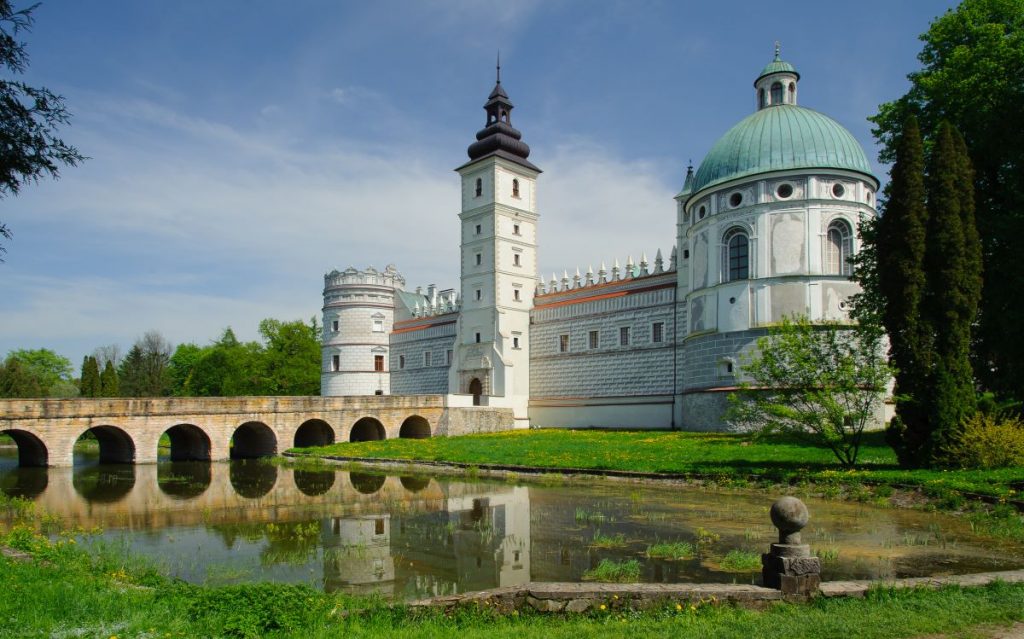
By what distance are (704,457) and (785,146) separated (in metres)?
17.2

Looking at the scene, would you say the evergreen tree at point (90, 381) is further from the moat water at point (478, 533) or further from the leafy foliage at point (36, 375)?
the moat water at point (478, 533)

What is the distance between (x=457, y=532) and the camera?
518 inches

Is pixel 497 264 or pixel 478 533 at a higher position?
pixel 497 264

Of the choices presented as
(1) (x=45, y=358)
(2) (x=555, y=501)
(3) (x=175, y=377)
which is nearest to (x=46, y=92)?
(2) (x=555, y=501)

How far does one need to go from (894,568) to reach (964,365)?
32.0ft

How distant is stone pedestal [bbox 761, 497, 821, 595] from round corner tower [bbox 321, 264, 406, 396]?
5079cm

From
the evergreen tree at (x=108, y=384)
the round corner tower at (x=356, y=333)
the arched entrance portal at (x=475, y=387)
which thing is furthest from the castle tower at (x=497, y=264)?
the evergreen tree at (x=108, y=384)

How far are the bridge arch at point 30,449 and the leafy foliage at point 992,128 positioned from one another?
110ft

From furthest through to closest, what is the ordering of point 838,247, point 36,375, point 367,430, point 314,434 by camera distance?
point 36,375 → point 314,434 → point 367,430 → point 838,247

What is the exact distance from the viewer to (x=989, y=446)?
16375 mm

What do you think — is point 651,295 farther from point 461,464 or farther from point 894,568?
point 894,568

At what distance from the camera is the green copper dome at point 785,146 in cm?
3297

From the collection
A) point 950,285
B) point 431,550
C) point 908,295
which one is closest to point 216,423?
point 431,550

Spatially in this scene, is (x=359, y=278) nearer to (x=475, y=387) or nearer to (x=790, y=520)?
(x=475, y=387)
